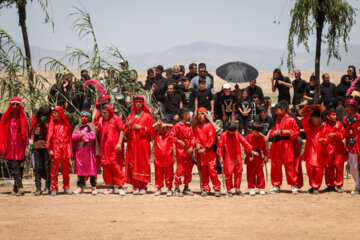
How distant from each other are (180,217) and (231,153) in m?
2.54

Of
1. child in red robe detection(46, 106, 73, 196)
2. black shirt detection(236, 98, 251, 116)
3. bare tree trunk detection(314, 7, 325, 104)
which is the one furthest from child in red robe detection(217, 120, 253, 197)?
bare tree trunk detection(314, 7, 325, 104)

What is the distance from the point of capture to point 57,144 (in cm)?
1157

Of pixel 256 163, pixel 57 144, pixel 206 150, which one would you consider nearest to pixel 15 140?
pixel 57 144

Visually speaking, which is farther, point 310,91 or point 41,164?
point 310,91

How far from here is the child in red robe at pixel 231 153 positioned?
11273 millimetres

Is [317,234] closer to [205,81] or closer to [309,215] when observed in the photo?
[309,215]

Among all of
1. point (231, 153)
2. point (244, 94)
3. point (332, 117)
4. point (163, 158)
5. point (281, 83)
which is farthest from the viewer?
point (281, 83)

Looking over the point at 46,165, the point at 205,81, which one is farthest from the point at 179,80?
the point at 46,165

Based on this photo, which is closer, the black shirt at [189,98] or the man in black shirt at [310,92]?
the black shirt at [189,98]

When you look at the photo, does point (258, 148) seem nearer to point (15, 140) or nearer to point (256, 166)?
point (256, 166)

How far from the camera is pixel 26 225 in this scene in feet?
28.4

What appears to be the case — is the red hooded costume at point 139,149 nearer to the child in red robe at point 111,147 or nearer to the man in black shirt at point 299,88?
the child in red robe at point 111,147

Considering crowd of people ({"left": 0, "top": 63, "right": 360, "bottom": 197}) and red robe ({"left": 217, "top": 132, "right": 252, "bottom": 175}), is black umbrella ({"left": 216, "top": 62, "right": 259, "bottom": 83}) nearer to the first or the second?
crowd of people ({"left": 0, "top": 63, "right": 360, "bottom": 197})

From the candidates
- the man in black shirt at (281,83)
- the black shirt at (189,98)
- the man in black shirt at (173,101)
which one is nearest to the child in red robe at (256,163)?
the man in black shirt at (173,101)
